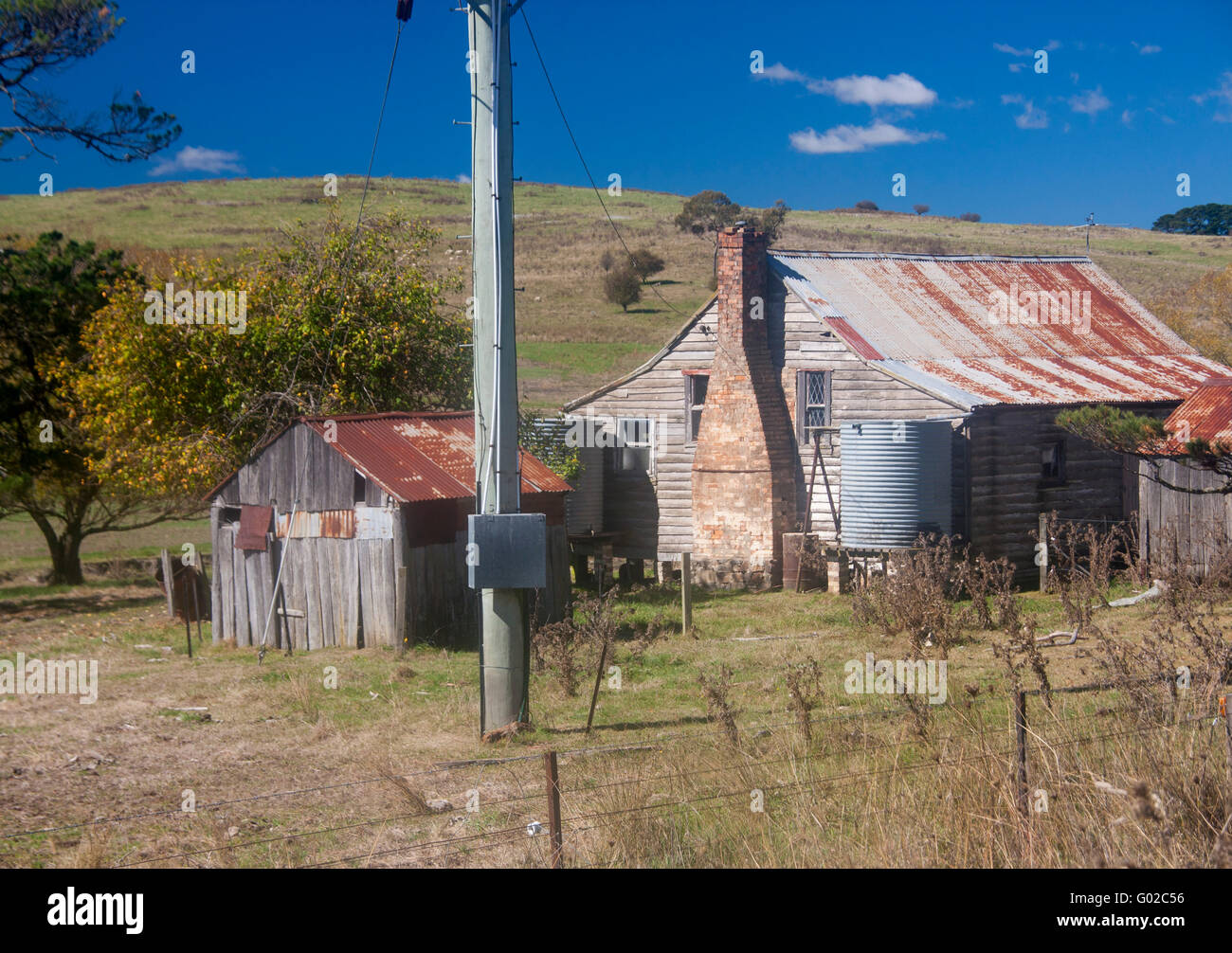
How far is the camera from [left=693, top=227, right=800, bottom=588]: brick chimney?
21.7 m

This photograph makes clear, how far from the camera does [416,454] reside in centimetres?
1709

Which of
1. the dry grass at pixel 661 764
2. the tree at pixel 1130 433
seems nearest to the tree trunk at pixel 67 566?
the dry grass at pixel 661 764

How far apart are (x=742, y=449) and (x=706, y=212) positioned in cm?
5708

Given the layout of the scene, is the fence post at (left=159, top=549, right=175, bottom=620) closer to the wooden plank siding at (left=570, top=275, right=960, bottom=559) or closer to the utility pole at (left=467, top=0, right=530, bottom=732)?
the wooden plank siding at (left=570, top=275, right=960, bottom=559)

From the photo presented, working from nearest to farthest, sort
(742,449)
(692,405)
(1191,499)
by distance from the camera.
A: 1. (1191,499)
2. (742,449)
3. (692,405)

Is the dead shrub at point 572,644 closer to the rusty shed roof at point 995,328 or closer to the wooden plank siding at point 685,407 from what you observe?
the wooden plank siding at point 685,407

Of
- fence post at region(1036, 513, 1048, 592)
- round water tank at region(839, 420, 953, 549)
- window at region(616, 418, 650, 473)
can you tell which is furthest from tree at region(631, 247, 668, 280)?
fence post at region(1036, 513, 1048, 592)

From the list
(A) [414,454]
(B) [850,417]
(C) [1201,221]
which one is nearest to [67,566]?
(A) [414,454]

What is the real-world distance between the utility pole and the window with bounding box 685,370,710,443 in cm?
1354

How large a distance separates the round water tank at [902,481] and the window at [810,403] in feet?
6.54

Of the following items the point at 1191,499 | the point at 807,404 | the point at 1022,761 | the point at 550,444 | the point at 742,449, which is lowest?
the point at 1022,761

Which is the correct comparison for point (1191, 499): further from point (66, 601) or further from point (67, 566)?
point (67, 566)

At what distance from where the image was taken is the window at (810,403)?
21.9 m
